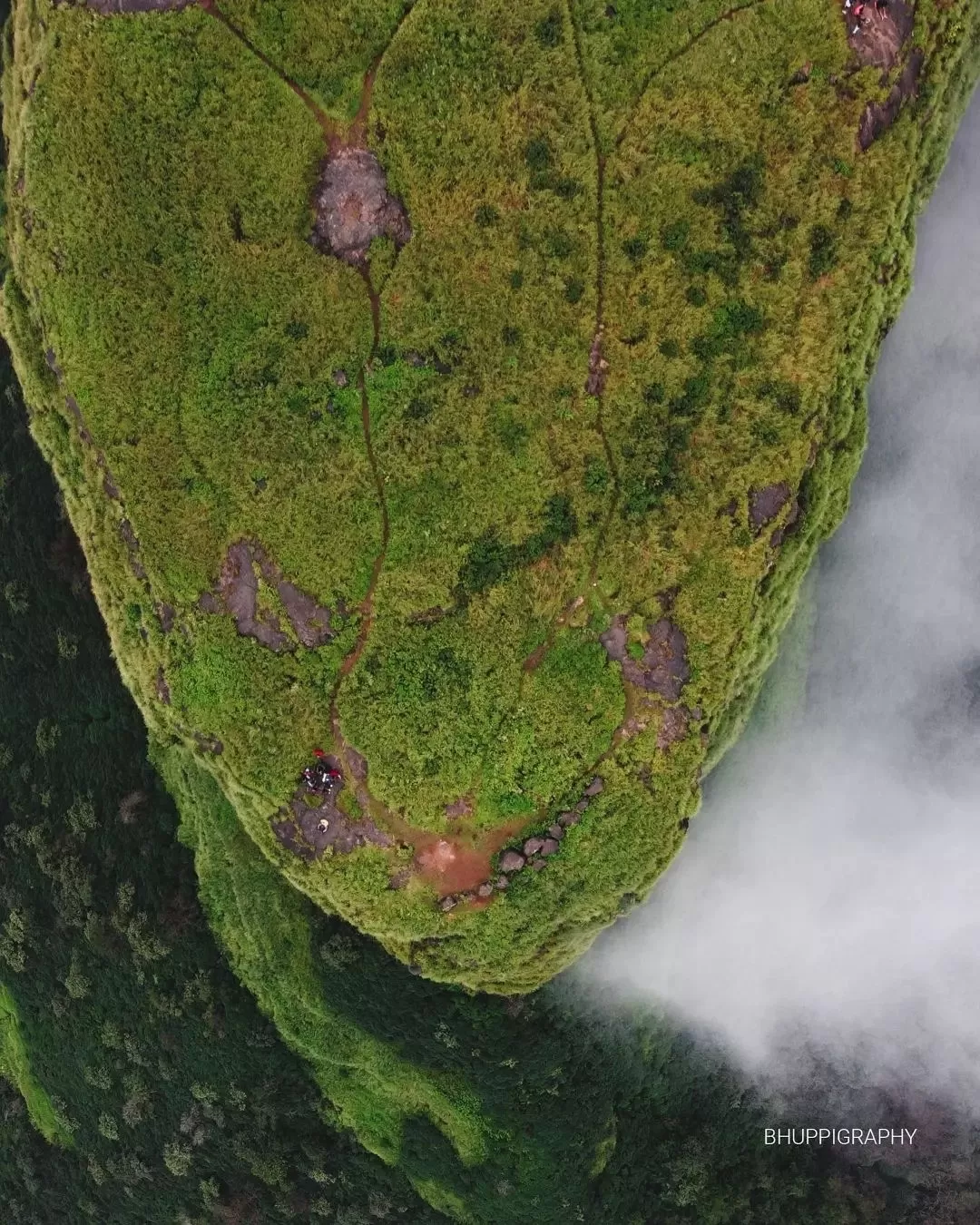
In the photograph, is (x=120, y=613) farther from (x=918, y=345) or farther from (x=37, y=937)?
(x=918, y=345)

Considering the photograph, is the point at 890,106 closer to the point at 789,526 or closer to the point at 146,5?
the point at 789,526

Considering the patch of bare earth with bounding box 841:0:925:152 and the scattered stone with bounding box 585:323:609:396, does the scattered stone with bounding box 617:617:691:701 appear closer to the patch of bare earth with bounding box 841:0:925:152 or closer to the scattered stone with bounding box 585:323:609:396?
the scattered stone with bounding box 585:323:609:396

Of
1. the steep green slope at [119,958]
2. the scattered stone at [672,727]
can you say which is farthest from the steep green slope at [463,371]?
A: the steep green slope at [119,958]

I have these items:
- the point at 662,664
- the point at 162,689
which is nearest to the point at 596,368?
the point at 662,664

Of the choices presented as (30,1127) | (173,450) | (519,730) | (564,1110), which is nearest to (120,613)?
(173,450)

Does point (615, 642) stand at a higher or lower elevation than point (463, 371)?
lower

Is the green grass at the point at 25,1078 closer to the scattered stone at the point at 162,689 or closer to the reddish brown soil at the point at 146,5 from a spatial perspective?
the scattered stone at the point at 162,689

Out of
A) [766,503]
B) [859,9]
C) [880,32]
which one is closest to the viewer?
[859,9]

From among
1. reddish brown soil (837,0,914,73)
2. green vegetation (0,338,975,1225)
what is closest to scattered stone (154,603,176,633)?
green vegetation (0,338,975,1225)
